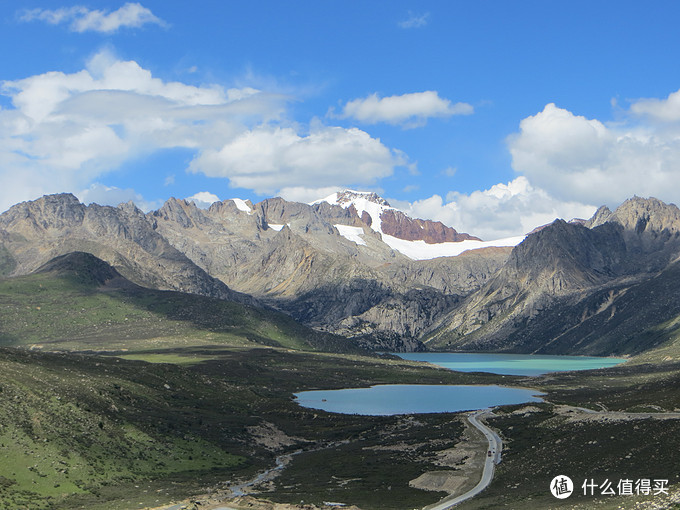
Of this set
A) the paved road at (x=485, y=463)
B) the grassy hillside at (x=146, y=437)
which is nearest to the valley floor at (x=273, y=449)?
the grassy hillside at (x=146, y=437)

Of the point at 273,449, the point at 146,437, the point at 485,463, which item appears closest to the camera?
the point at 485,463

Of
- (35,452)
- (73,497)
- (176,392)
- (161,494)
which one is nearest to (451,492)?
(161,494)

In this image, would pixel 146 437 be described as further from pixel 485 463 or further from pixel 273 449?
pixel 485 463

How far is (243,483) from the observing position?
112500mm

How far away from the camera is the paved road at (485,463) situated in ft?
304

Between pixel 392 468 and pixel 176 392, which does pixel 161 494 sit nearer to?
pixel 392 468

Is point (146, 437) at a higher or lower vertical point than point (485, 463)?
higher

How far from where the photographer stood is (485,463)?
4749 inches

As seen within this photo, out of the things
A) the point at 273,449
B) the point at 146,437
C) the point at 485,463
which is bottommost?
the point at 273,449

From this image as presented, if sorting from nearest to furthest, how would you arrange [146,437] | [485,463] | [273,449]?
[485,463] → [146,437] → [273,449]

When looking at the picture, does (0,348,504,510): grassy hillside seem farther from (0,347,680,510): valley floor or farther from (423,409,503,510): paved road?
(423,409,503,510): paved road

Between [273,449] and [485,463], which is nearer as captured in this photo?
[485,463]

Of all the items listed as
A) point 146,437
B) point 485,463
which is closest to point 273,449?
point 146,437

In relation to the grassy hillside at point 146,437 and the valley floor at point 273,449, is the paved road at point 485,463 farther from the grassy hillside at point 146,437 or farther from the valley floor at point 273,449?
the grassy hillside at point 146,437
